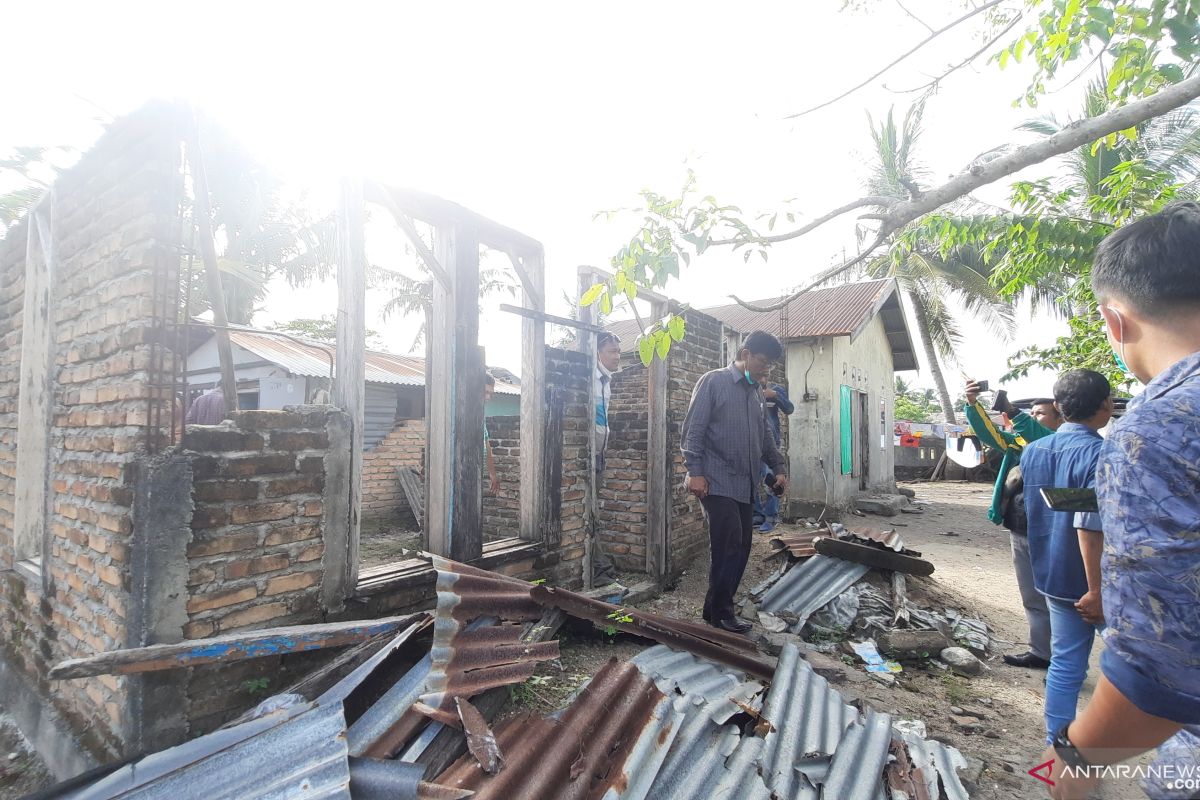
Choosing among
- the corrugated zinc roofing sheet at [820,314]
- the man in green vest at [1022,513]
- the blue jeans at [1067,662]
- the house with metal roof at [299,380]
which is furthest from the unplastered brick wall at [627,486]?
the corrugated zinc roofing sheet at [820,314]

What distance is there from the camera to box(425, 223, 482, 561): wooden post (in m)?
3.34

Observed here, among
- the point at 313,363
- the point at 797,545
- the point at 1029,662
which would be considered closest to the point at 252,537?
the point at 797,545

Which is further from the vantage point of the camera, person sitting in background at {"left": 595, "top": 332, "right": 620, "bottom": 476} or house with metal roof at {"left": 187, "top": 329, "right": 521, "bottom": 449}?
house with metal roof at {"left": 187, "top": 329, "right": 521, "bottom": 449}

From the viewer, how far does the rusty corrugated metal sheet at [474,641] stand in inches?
86.9

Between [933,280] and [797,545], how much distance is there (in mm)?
14175

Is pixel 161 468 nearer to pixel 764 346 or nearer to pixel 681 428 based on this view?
pixel 764 346

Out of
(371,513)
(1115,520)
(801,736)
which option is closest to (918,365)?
(371,513)

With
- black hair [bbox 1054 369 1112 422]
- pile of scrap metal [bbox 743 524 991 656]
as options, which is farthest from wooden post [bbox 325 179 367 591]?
black hair [bbox 1054 369 1112 422]

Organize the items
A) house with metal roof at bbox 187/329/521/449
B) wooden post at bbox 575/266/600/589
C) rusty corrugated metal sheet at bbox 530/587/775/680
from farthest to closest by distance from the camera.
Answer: house with metal roof at bbox 187/329/521/449
wooden post at bbox 575/266/600/589
rusty corrugated metal sheet at bbox 530/587/775/680

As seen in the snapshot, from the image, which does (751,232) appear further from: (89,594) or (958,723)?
(89,594)

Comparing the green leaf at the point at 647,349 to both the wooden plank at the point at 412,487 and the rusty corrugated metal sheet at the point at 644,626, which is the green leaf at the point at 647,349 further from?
the wooden plank at the point at 412,487

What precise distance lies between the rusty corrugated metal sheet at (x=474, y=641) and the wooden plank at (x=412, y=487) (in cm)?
573

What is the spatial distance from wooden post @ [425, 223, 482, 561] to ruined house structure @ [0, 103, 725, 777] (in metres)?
0.01

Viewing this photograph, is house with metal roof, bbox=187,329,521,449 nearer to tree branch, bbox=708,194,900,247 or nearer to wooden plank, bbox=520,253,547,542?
wooden plank, bbox=520,253,547,542
